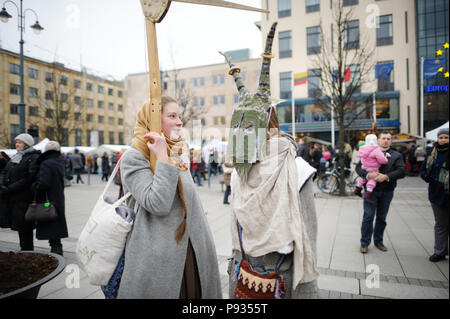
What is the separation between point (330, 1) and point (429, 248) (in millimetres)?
8826

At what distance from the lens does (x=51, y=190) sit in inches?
163

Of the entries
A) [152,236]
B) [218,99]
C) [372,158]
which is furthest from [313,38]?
[218,99]

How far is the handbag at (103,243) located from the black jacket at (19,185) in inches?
122

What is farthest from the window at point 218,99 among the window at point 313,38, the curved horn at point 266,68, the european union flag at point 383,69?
the curved horn at point 266,68

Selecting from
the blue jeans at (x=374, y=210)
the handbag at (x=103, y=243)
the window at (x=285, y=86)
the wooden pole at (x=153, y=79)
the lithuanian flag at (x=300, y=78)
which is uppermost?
the window at (x=285, y=86)

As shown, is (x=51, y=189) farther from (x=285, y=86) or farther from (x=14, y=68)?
(x=285, y=86)

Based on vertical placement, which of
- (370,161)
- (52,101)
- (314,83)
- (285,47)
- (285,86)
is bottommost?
(370,161)

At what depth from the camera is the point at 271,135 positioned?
70.5 inches

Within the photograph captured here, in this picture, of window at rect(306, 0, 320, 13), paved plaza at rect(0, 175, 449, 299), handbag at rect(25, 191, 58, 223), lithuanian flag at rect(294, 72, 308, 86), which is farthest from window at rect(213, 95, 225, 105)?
handbag at rect(25, 191, 58, 223)

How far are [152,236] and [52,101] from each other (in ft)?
42.8

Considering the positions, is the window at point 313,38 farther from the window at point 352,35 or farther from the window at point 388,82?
the window at point 388,82

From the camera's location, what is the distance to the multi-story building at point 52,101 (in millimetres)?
2598

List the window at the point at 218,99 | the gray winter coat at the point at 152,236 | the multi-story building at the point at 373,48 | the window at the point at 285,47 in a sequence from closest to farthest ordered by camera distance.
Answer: the gray winter coat at the point at 152,236
the multi-story building at the point at 373,48
the window at the point at 285,47
the window at the point at 218,99
